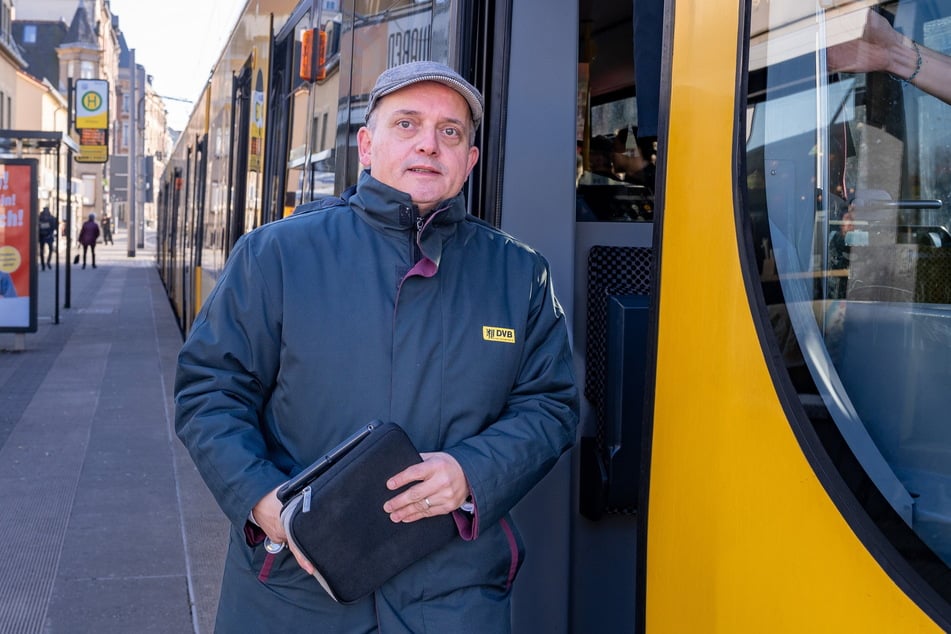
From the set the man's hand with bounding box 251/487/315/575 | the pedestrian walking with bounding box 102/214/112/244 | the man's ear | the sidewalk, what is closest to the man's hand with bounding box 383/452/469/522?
the man's hand with bounding box 251/487/315/575

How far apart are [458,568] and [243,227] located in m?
4.92

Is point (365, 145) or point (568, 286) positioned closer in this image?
point (365, 145)

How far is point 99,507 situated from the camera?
244 inches

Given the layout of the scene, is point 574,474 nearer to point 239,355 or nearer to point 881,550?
point 239,355

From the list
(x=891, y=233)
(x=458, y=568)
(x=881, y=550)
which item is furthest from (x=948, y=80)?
(x=458, y=568)

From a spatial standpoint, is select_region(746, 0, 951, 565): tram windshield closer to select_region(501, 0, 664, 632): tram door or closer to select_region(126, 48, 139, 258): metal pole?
select_region(501, 0, 664, 632): tram door

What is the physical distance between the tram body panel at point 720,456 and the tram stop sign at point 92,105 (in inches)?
1187

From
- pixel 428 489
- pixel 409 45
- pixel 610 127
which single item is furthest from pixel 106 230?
pixel 428 489

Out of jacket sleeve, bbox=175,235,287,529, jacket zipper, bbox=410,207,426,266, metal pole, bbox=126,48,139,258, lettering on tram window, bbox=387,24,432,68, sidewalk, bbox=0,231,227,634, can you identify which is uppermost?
metal pole, bbox=126,48,139,258

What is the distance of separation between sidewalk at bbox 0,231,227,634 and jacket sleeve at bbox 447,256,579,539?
2.73 metres

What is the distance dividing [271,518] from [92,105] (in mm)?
A: 30842

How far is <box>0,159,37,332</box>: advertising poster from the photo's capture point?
1220 centimetres

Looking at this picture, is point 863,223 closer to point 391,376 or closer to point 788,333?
point 788,333

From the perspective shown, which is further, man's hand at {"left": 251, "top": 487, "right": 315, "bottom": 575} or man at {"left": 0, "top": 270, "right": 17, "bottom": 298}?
man at {"left": 0, "top": 270, "right": 17, "bottom": 298}
